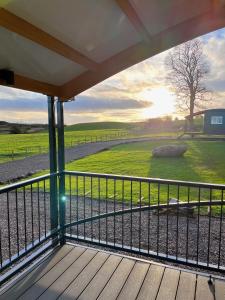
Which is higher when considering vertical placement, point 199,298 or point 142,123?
point 142,123

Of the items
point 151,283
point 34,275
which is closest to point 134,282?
point 151,283

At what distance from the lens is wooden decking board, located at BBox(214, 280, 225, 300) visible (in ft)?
8.11

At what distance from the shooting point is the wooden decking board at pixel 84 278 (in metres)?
2.51

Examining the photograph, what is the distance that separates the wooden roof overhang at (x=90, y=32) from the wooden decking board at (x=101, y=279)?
2180 mm

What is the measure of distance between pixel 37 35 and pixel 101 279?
243 centimetres

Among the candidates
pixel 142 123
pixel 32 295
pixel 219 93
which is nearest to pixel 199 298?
pixel 32 295

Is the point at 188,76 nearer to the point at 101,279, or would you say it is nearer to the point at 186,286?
the point at 186,286

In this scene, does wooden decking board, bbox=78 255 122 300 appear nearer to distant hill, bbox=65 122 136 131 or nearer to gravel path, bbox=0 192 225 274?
gravel path, bbox=0 192 225 274

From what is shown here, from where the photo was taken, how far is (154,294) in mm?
2518

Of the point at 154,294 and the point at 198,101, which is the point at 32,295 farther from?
the point at 198,101

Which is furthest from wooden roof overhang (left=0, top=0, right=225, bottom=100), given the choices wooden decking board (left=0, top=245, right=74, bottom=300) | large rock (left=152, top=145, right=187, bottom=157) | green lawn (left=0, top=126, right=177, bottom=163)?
green lawn (left=0, top=126, right=177, bottom=163)

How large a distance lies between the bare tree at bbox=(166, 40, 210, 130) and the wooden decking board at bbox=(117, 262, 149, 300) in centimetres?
1901

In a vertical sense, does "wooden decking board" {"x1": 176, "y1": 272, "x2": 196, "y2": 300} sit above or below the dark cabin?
below

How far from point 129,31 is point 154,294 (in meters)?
2.54
